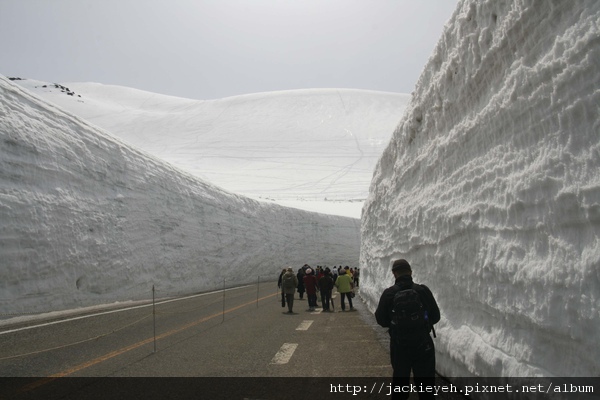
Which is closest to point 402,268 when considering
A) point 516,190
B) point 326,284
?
point 516,190

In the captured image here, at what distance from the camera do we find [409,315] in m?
4.33

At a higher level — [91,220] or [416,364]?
[91,220]

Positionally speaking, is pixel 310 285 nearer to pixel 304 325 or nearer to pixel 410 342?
pixel 304 325

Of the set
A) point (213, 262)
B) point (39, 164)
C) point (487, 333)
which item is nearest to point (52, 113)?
point (39, 164)

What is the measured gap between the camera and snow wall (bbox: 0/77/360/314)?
14.1 meters

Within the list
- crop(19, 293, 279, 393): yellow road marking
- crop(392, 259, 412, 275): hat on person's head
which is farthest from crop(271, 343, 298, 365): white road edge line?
crop(392, 259, 412, 275): hat on person's head

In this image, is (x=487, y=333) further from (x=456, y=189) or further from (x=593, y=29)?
(x=593, y=29)

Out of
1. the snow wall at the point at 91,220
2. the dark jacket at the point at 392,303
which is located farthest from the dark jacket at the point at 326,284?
the dark jacket at the point at 392,303

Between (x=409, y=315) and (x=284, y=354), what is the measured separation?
4.13 metres

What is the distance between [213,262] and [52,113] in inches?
434

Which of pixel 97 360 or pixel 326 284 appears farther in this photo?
pixel 326 284

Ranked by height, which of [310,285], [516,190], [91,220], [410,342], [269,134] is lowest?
[310,285]

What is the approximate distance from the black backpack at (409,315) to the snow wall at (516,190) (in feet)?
2.92

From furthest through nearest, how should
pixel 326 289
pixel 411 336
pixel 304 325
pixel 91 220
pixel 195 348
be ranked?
pixel 91 220, pixel 326 289, pixel 304 325, pixel 195 348, pixel 411 336
